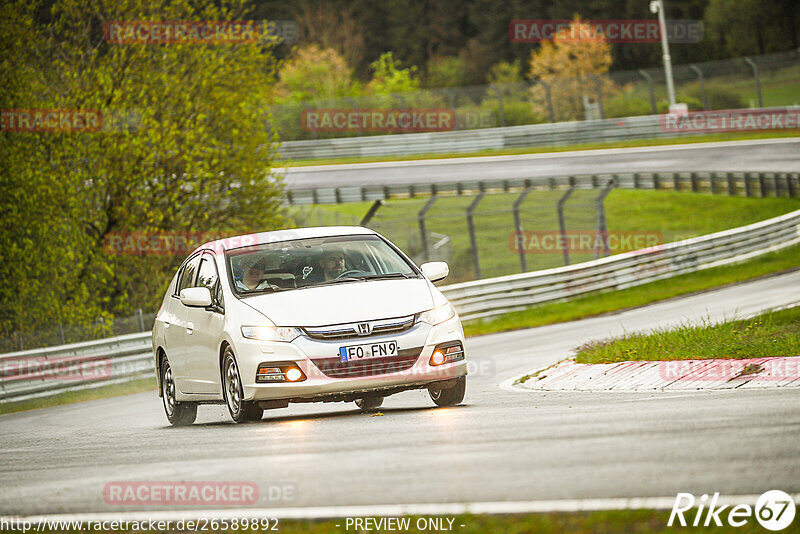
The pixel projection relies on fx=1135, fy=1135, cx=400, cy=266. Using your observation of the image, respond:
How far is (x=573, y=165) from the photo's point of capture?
44.4 m

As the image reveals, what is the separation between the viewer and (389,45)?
9144cm

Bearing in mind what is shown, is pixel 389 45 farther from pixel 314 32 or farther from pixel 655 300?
pixel 655 300

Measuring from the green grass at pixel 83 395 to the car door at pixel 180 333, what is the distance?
7124 millimetres

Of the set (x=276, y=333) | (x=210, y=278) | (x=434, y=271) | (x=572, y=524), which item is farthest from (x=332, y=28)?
(x=572, y=524)

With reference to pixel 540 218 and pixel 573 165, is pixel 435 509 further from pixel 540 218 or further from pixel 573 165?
pixel 573 165

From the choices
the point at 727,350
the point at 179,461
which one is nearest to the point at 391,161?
the point at 727,350

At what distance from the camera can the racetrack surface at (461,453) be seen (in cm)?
546

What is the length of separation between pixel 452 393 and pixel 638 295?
17.4 meters

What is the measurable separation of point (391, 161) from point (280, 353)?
4213cm

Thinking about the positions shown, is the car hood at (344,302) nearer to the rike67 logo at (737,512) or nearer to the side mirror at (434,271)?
the side mirror at (434,271)

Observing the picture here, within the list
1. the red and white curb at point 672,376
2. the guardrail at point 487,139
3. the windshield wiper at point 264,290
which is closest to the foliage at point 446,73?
Answer: the guardrail at point 487,139

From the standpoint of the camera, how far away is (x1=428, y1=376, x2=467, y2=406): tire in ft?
31.8

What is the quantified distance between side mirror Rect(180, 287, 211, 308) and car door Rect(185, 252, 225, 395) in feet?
0.36

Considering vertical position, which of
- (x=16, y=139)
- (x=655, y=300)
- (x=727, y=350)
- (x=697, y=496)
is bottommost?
(x=655, y=300)
